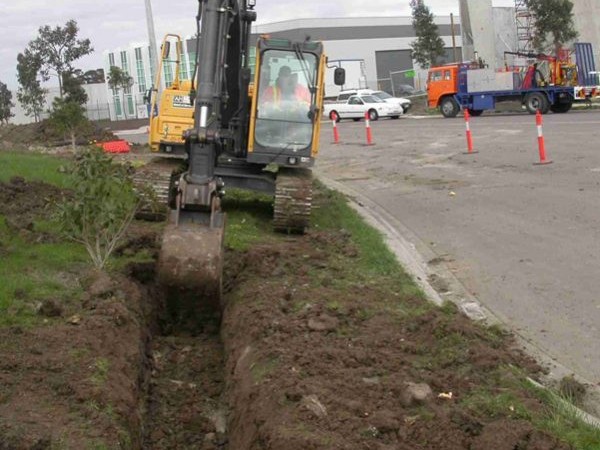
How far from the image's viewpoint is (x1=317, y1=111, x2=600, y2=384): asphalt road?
8875 millimetres

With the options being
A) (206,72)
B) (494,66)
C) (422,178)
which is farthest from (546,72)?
(206,72)

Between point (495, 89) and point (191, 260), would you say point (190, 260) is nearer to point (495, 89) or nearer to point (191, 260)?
point (191, 260)

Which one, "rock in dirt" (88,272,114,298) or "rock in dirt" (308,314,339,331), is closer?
"rock in dirt" (308,314,339,331)

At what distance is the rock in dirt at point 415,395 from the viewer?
579cm

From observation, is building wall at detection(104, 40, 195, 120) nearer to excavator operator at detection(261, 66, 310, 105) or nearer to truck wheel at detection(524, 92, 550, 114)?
truck wheel at detection(524, 92, 550, 114)

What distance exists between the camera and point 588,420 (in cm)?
594

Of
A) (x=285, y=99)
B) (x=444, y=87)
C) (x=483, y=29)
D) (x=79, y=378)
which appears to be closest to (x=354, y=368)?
(x=79, y=378)

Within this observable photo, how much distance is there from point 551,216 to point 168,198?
19.1ft

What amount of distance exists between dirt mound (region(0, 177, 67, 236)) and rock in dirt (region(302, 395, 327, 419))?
6.83 metres

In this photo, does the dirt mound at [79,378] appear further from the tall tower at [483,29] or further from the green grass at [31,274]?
the tall tower at [483,29]

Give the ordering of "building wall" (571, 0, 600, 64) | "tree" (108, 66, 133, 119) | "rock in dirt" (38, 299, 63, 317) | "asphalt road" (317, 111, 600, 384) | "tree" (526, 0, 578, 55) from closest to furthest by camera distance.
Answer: "rock in dirt" (38, 299, 63, 317), "asphalt road" (317, 111, 600, 384), "tree" (526, 0, 578, 55), "building wall" (571, 0, 600, 64), "tree" (108, 66, 133, 119)

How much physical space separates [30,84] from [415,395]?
54039 mm

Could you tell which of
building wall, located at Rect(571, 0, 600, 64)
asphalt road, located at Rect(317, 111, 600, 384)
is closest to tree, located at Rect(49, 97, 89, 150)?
asphalt road, located at Rect(317, 111, 600, 384)

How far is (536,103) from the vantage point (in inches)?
1593
